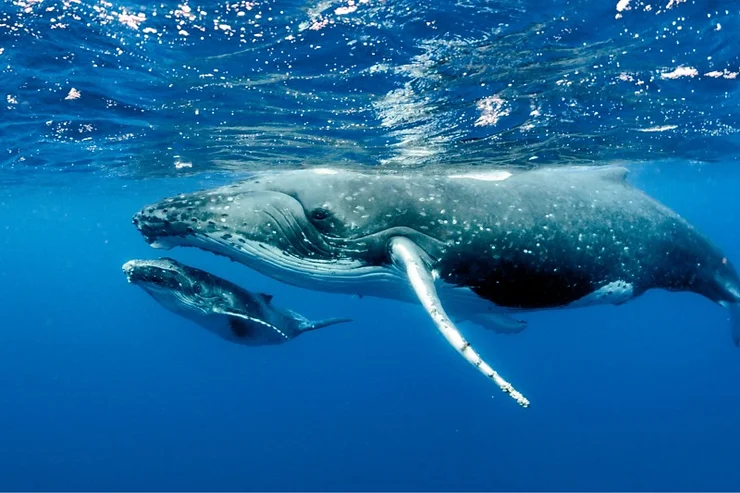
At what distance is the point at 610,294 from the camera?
7570 millimetres

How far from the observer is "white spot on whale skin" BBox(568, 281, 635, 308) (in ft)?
24.3

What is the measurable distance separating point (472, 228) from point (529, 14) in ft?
13.4

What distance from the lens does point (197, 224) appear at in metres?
5.56

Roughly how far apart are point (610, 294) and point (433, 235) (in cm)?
298

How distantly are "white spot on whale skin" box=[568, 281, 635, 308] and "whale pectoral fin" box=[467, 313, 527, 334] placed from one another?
1795mm

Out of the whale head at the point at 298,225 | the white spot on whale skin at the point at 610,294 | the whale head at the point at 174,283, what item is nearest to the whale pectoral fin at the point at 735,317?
the white spot on whale skin at the point at 610,294

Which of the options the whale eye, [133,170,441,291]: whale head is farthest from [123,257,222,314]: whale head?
the whale eye

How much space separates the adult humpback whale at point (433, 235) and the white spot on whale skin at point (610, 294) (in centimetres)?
2

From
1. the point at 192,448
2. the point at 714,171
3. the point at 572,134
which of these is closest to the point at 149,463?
the point at 192,448

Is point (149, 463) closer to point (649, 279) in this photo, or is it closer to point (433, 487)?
point (433, 487)

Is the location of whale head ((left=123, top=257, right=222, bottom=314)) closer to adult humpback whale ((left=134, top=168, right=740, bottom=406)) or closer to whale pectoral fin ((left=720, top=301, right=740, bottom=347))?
adult humpback whale ((left=134, top=168, right=740, bottom=406))

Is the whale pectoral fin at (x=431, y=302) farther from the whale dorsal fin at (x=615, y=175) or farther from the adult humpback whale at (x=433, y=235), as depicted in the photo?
the whale dorsal fin at (x=615, y=175)

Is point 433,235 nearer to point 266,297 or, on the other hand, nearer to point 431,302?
Result: point 431,302

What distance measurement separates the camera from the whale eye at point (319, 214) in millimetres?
Answer: 6215
